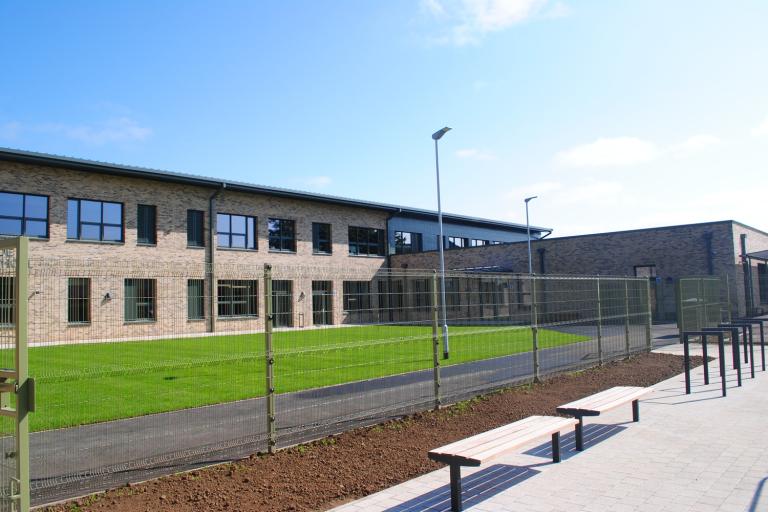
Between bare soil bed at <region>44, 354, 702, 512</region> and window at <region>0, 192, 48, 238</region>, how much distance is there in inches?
776

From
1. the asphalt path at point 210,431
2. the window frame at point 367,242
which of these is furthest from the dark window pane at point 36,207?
the window frame at point 367,242

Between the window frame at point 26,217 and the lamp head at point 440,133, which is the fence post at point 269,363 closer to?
the lamp head at point 440,133

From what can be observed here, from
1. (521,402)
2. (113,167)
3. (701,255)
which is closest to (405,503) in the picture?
(521,402)

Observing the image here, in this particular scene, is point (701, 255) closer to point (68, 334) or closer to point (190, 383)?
point (190, 383)

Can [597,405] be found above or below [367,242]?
below

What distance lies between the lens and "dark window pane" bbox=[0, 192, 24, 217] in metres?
21.9

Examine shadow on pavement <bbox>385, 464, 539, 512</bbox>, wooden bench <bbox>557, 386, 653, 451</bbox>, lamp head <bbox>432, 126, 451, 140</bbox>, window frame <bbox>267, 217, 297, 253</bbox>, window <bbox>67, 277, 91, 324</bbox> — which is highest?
lamp head <bbox>432, 126, 451, 140</bbox>

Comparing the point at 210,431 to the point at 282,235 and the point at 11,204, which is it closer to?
the point at 11,204

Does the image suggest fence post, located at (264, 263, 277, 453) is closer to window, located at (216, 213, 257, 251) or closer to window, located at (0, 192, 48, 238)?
window, located at (0, 192, 48, 238)

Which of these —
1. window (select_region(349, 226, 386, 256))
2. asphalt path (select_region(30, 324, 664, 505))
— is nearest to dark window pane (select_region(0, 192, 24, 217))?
asphalt path (select_region(30, 324, 664, 505))

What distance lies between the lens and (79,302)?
571 cm

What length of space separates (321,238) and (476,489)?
2953 centimetres

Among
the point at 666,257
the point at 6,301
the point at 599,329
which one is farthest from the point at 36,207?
the point at 666,257

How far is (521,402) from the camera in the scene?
9.78 metres
